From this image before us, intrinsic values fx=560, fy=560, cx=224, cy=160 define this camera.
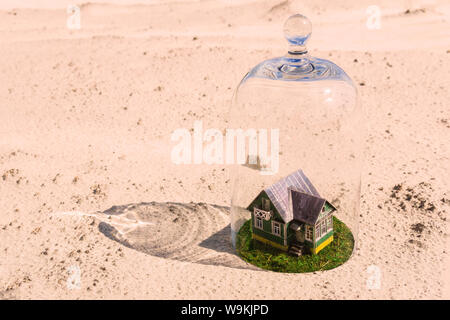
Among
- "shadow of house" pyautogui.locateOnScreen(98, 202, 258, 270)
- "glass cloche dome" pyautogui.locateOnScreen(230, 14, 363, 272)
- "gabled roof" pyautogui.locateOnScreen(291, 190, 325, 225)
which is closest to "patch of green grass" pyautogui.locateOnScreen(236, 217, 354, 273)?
"glass cloche dome" pyautogui.locateOnScreen(230, 14, 363, 272)

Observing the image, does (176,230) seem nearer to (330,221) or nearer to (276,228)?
(276,228)

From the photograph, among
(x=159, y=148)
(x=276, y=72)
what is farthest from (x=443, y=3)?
(x=276, y=72)

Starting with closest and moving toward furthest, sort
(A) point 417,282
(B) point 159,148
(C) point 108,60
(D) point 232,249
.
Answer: (A) point 417,282 → (D) point 232,249 → (B) point 159,148 → (C) point 108,60

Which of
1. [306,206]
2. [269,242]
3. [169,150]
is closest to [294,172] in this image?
[306,206]

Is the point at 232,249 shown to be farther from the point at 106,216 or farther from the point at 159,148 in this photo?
the point at 159,148

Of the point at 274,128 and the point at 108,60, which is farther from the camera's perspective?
the point at 108,60

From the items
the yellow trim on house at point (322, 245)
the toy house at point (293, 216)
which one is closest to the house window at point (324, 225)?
the toy house at point (293, 216)

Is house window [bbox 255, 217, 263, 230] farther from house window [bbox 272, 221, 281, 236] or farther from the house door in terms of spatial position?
the house door

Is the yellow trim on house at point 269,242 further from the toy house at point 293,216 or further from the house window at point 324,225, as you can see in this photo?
the house window at point 324,225
